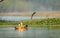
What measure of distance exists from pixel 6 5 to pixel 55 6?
13.8ft

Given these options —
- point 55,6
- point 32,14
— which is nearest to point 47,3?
point 55,6

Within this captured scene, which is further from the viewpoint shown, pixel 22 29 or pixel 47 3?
pixel 22 29

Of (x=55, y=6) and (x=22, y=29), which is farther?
(x=22, y=29)

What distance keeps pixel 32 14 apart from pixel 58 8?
2.89 m

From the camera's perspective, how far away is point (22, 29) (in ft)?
86.8

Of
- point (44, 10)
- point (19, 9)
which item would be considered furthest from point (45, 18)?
point (19, 9)

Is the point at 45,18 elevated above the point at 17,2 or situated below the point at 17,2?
below

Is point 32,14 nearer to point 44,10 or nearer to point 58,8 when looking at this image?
point 44,10

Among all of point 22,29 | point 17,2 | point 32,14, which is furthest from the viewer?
point 22,29

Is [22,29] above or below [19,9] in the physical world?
below

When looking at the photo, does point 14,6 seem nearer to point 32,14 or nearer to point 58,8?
point 32,14

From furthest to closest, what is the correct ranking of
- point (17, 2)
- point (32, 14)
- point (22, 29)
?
point (22, 29) → point (17, 2) → point (32, 14)

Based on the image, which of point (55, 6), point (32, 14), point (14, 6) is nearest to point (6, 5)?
point (14, 6)

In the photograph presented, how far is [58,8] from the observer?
2416 centimetres
